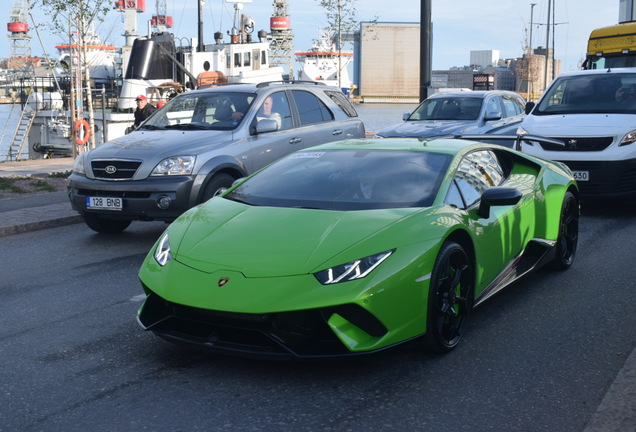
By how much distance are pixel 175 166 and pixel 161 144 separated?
453 mm

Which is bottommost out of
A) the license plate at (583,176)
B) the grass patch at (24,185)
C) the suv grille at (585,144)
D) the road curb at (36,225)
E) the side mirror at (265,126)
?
the road curb at (36,225)

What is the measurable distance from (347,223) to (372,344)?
2.71ft

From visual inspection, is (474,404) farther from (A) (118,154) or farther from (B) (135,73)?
(B) (135,73)

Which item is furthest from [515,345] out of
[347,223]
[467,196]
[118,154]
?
[118,154]

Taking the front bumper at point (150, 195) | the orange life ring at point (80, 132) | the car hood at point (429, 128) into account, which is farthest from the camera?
the orange life ring at point (80, 132)

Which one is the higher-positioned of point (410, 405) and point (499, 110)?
point (499, 110)

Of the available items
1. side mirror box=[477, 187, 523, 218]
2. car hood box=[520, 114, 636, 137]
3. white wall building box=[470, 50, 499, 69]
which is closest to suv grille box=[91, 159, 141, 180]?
side mirror box=[477, 187, 523, 218]

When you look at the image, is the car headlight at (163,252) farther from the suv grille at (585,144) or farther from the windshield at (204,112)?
the suv grille at (585,144)

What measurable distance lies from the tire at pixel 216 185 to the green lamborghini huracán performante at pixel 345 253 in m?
2.94

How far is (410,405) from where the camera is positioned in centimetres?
397

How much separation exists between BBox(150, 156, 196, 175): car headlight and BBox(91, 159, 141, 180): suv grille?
9.3 inches

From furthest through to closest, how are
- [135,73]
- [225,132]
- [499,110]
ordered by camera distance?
[135,73] → [499,110] → [225,132]

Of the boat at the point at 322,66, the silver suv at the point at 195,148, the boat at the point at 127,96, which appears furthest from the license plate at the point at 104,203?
the boat at the point at 322,66

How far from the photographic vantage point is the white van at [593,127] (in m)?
10.1
